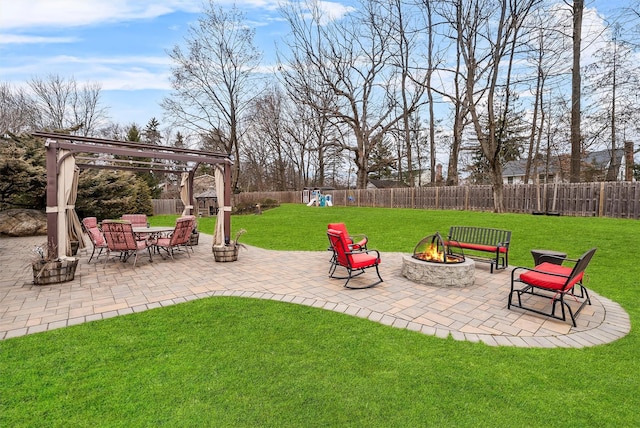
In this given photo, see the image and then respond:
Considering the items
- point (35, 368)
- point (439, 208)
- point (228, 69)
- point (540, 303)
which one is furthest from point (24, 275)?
point (228, 69)

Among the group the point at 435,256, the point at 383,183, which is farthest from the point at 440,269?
the point at 383,183

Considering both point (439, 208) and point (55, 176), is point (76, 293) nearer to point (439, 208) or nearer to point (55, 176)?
point (55, 176)

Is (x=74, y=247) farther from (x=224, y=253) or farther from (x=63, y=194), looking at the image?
(x=224, y=253)

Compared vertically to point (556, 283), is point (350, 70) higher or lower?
higher

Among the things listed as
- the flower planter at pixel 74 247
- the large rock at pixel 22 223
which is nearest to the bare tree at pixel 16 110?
the large rock at pixel 22 223

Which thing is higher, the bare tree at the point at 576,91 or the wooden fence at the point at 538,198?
the bare tree at the point at 576,91

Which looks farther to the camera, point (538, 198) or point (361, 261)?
point (538, 198)

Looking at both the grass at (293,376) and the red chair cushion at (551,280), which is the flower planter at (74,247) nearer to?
the grass at (293,376)

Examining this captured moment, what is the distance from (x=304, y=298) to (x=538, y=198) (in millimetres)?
14662

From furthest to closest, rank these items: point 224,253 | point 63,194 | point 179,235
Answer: point 179,235
point 224,253
point 63,194

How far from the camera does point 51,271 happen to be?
5.18 meters

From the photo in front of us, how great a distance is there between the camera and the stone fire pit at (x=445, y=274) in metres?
5.02

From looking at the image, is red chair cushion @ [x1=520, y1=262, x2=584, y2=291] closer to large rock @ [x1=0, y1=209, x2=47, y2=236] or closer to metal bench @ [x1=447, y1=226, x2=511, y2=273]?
metal bench @ [x1=447, y1=226, x2=511, y2=273]

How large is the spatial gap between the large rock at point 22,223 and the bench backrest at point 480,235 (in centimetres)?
1561
